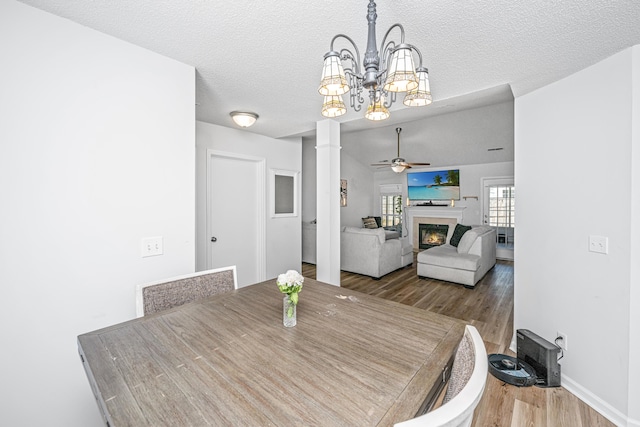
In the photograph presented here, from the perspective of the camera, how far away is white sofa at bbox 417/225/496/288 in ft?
13.7

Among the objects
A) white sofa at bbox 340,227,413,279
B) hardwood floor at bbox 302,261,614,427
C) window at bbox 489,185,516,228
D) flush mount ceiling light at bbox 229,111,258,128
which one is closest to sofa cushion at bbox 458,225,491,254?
hardwood floor at bbox 302,261,614,427

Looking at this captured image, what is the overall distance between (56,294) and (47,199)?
52cm

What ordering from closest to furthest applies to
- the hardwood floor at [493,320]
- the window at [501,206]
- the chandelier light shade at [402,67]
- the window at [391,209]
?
the chandelier light shade at [402,67], the hardwood floor at [493,320], the window at [501,206], the window at [391,209]

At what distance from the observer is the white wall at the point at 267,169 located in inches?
131

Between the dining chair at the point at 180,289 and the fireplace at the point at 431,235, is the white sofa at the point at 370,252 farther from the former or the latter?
the dining chair at the point at 180,289

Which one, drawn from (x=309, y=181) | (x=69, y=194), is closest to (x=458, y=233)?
(x=309, y=181)

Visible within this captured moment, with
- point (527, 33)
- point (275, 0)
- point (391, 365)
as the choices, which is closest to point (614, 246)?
point (527, 33)

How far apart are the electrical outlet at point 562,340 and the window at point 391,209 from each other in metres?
5.70

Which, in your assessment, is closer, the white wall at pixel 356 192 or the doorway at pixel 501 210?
the doorway at pixel 501 210

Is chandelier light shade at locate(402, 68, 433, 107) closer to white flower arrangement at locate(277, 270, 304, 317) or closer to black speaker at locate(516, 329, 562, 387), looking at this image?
white flower arrangement at locate(277, 270, 304, 317)

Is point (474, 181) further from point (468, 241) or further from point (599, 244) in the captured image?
point (599, 244)

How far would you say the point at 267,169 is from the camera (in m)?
4.08

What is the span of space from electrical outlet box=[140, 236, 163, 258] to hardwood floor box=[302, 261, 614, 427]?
2.34m

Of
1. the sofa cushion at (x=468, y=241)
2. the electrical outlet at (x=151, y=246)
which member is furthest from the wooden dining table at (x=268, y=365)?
the sofa cushion at (x=468, y=241)
